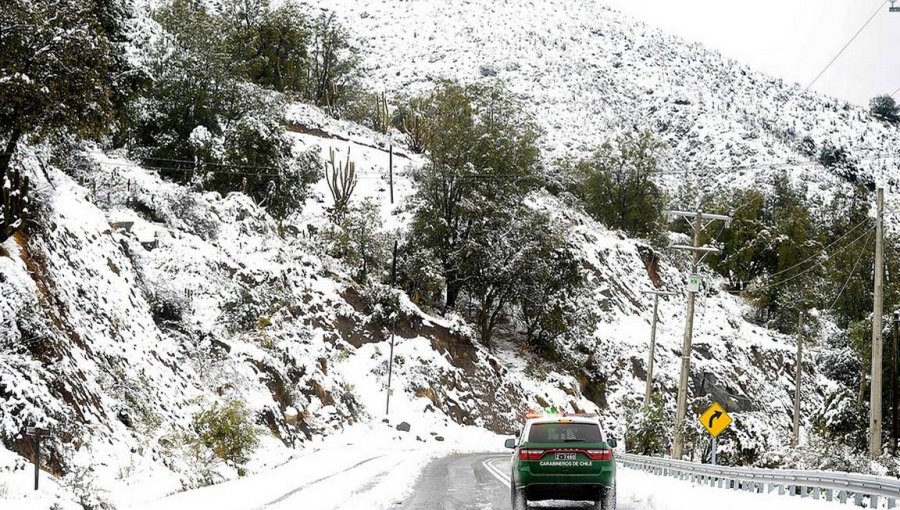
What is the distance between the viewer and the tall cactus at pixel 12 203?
1848cm

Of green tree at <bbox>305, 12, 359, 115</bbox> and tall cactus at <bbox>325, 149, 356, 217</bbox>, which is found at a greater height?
green tree at <bbox>305, 12, 359, 115</bbox>

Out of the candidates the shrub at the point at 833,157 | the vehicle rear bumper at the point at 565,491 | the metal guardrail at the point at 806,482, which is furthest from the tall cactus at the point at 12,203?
the shrub at the point at 833,157

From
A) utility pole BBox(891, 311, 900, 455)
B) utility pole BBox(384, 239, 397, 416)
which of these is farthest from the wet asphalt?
utility pole BBox(384, 239, 397, 416)

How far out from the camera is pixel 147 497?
15594mm

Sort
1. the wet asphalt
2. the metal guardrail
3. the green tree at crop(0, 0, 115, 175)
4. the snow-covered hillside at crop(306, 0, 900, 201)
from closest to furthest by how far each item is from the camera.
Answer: the metal guardrail < the wet asphalt < the green tree at crop(0, 0, 115, 175) < the snow-covered hillside at crop(306, 0, 900, 201)

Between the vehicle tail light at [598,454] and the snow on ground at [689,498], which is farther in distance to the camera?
the vehicle tail light at [598,454]

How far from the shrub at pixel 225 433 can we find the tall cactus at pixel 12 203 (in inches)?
274

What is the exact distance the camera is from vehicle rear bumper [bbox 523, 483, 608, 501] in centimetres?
1341

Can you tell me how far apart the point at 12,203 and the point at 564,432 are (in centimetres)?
1367

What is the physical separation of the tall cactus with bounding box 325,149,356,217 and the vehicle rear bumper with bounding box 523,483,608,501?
4392 cm

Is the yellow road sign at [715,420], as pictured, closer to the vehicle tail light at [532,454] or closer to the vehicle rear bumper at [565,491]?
the vehicle rear bumper at [565,491]

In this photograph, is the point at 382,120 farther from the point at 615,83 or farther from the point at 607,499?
the point at 607,499

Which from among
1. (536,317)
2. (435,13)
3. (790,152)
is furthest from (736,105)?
(536,317)

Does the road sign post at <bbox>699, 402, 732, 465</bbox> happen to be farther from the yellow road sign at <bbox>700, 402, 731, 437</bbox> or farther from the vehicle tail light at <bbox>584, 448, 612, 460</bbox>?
the vehicle tail light at <bbox>584, 448, 612, 460</bbox>
